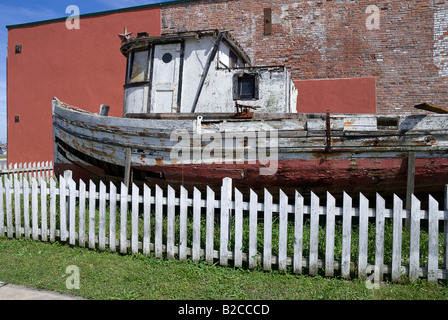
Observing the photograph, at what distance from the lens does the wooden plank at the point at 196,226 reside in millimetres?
4285

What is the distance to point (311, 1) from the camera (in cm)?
1110

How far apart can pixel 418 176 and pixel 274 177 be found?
2.17 m

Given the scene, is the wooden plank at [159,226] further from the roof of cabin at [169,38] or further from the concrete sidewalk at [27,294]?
the roof of cabin at [169,38]

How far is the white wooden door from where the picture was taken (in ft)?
24.3

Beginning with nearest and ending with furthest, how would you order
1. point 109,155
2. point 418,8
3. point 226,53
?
point 109,155 < point 226,53 < point 418,8

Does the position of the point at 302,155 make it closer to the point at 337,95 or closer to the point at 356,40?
the point at 337,95

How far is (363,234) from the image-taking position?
12.6 feet

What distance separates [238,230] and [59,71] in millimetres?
11511

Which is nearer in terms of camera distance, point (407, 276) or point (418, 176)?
point (407, 276)

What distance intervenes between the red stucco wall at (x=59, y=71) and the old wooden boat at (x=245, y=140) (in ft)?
17.8

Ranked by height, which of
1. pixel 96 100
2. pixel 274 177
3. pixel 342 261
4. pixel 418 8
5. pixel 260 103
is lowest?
pixel 342 261

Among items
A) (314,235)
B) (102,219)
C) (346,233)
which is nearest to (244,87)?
(102,219)
